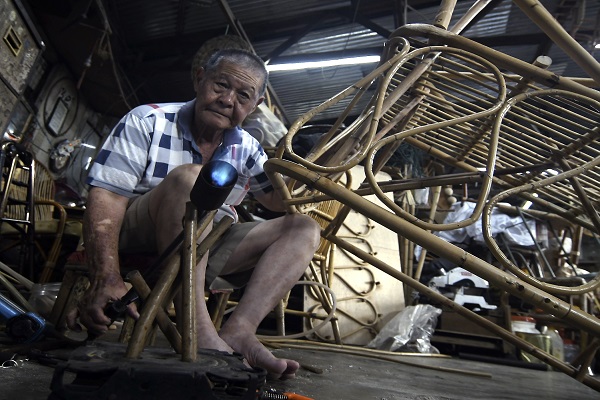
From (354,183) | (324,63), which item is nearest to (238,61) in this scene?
(354,183)

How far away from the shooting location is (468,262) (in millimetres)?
709

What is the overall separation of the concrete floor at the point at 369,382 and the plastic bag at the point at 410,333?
309 mm

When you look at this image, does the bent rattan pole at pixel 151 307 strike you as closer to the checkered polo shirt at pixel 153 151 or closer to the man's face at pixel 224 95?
the checkered polo shirt at pixel 153 151

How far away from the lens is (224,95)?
1.28 m

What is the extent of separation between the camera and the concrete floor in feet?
2.34

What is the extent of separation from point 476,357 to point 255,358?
189 centimetres

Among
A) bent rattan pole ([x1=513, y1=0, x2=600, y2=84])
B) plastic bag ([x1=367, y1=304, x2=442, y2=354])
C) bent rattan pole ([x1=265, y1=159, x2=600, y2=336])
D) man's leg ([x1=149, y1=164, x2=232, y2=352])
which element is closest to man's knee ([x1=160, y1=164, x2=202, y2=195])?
man's leg ([x1=149, y1=164, x2=232, y2=352])

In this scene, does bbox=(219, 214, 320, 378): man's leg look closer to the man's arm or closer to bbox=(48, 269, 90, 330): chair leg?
the man's arm

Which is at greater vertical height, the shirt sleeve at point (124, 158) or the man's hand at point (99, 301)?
the shirt sleeve at point (124, 158)

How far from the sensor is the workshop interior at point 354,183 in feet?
2.39

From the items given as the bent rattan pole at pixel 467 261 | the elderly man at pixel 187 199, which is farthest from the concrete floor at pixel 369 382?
the bent rattan pole at pixel 467 261

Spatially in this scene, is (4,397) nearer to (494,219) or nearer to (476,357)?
(476,357)

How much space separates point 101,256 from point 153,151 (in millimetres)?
420

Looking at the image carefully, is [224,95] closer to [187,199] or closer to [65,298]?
[187,199]
